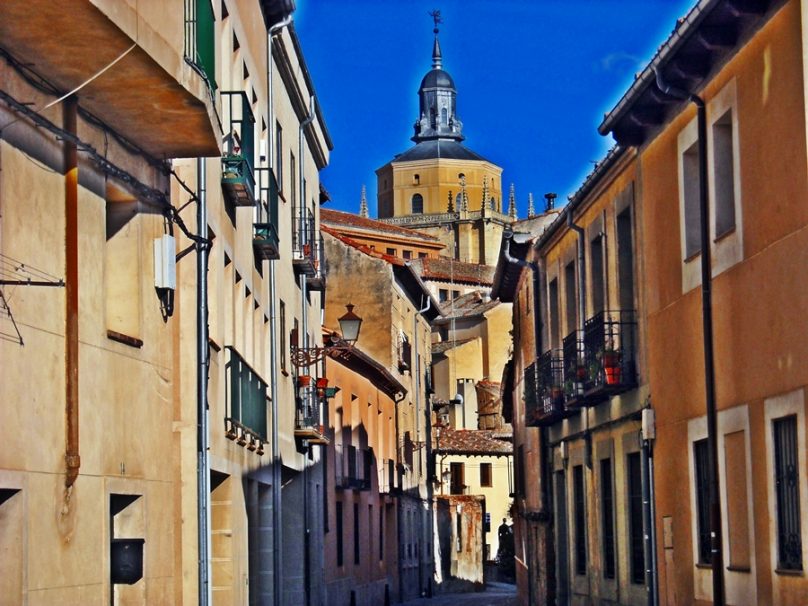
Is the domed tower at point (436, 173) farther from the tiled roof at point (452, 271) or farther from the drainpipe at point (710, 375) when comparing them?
the drainpipe at point (710, 375)

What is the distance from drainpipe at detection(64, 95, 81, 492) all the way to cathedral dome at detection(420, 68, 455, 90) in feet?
522

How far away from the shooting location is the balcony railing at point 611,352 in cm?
2142

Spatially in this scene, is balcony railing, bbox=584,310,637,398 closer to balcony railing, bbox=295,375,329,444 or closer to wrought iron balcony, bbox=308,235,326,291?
balcony railing, bbox=295,375,329,444

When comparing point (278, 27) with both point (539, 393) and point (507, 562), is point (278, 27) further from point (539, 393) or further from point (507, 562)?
point (507, 562)

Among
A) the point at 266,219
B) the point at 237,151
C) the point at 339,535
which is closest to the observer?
the point at 237,151

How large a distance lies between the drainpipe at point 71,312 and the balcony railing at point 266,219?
975 cm

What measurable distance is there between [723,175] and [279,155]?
10436 millimetres

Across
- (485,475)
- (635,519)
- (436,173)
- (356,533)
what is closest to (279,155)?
(635,519)

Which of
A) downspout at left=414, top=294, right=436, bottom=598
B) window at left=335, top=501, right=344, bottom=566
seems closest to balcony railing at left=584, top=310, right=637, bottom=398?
window at left=335, top=501, right=344, bottom=566

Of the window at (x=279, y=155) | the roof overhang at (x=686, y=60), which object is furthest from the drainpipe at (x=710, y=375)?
the window at (x=279, y=155)

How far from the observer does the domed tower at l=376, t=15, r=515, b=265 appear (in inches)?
6467

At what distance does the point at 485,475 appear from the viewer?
77.6 meters

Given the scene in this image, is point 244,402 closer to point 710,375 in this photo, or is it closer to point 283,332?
point 710,375

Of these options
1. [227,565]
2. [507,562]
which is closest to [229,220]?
[227,565]
